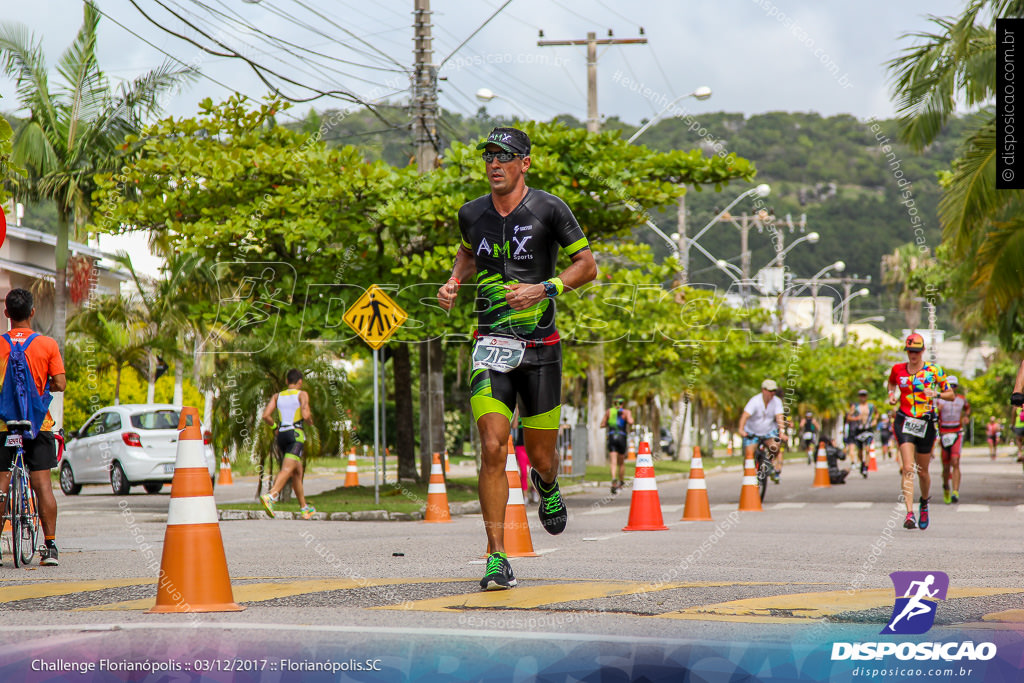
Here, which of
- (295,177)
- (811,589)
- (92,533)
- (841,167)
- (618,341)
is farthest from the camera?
(841,167)

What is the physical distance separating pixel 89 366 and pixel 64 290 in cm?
954

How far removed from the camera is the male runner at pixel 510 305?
6.45 meters

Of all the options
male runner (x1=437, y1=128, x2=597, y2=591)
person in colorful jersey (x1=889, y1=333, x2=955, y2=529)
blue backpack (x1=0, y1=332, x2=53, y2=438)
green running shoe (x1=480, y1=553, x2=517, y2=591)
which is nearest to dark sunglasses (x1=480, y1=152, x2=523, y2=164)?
male runner (x1=437, y1=128, x2=597, y2=591)

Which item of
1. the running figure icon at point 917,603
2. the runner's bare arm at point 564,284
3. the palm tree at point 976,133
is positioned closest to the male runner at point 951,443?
the palm tree at point 976,133

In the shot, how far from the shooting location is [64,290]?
27375 millimetres

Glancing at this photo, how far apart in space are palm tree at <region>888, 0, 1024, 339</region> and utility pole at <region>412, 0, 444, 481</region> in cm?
727

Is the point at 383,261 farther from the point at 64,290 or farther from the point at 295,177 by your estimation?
the point at 64,290

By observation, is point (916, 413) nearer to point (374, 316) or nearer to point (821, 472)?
point (374, 316)

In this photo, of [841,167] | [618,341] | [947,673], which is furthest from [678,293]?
[841,167]

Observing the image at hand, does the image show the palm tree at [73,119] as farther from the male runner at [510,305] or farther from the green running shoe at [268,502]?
the male runner at [510,305]

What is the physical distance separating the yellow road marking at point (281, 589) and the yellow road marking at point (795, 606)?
174cm

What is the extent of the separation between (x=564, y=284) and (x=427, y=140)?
45.5 feet

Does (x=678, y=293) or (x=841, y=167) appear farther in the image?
(x=841, y=167)

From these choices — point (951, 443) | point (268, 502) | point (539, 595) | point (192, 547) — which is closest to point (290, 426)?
point (268, 502)
